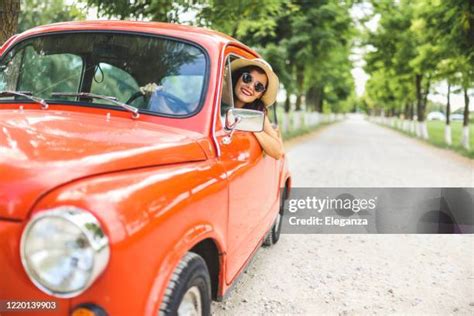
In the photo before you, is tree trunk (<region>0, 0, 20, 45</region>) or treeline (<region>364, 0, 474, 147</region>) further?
treeline (<region>364, 0, 474, 147</region>)

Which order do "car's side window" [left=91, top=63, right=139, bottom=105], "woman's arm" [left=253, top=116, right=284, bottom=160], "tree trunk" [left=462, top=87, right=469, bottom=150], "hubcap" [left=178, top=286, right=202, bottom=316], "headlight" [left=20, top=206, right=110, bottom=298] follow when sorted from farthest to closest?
"tree trunk" [left=462, top=87, right=469, bottom=150]
"woman's arm" [left=253, top=116, right=284, bottom=160]
"car's side window" [left=91, top=63, right=139, bottom=105]
"hubcap" [left=178, top=286, right=202, bottom=316]
"headlight" [left=20, top=206, right=110, bottom=298]

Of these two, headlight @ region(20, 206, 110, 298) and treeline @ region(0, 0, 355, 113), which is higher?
treeline @ region(0, 0, 355, 113)

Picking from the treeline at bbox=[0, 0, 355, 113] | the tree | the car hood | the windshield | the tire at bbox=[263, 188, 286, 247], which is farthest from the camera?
the tree

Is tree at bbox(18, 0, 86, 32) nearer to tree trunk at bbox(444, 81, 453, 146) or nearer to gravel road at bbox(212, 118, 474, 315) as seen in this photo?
tree trunk at bbox(444, 81, 453, 146)

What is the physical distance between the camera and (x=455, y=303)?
388cm

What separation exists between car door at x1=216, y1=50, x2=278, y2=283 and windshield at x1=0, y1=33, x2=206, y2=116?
1.08 feet

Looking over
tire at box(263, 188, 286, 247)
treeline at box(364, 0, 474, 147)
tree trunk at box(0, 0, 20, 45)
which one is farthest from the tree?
tire at box(263, 188, 286, 247)

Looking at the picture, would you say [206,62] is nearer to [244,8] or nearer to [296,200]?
[296,200]

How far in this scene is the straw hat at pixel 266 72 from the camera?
3726mm

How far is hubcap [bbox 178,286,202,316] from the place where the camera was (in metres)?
2.16

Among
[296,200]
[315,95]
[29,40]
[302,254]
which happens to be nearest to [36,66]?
[29,40]

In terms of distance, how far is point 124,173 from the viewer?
2.01m

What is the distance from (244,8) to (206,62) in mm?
6501

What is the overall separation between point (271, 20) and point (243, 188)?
29.2ft
